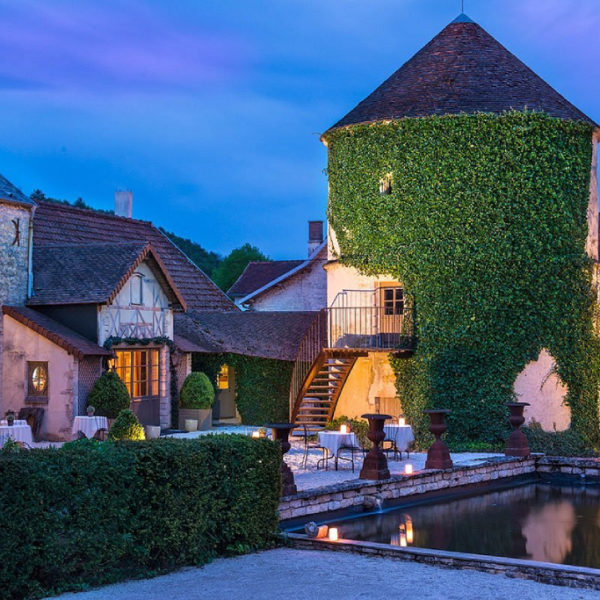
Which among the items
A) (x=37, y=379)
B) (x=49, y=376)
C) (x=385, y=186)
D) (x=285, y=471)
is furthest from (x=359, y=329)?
(x=285, y=471)

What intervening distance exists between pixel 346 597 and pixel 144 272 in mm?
17637

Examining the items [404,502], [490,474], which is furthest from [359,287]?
[404,502]

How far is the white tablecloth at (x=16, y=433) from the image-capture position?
19438 millimetres

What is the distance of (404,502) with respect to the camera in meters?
16.6

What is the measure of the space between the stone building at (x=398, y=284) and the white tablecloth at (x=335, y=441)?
19.1 feet

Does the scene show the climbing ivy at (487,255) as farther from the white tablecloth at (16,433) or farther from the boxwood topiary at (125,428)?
the white tablecloth at (16,433)

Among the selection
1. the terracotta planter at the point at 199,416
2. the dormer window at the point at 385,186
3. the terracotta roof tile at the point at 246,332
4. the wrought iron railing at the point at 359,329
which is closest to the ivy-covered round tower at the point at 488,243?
the dormer window at the point at 385,186

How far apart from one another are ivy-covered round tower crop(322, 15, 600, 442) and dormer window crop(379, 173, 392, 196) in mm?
25

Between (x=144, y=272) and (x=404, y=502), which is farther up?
(x=144, y=272)

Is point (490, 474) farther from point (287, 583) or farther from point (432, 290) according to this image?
point (287, 583)

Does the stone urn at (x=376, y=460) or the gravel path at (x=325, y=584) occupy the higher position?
the stone urn at (x=376, y=460)

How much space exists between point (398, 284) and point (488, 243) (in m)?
2.57

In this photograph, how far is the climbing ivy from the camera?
23.9 m

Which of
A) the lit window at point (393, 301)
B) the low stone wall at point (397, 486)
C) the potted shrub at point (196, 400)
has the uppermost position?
the lit window at point (393, 301)
